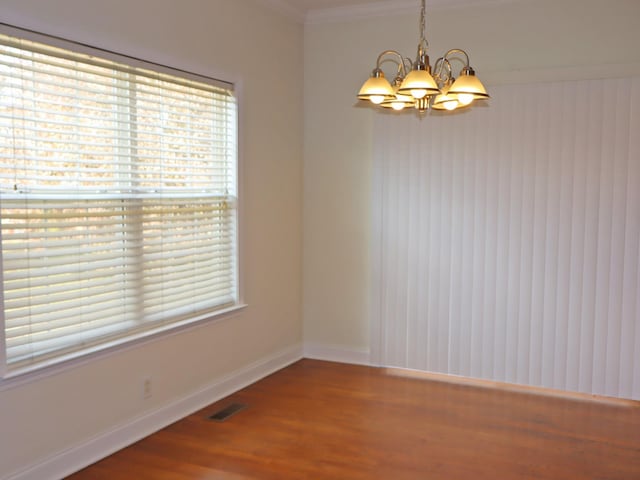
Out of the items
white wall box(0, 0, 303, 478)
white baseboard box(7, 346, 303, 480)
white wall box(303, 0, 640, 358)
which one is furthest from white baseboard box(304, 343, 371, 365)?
white baseboard box(7, 346, 303, 480)

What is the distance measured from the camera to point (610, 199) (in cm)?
426

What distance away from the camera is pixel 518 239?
179 inches

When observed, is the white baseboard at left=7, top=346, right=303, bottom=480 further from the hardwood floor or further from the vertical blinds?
the vertical blinds

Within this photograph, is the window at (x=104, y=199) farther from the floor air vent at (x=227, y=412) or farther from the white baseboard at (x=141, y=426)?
the floor air vent at (x=227, y=412)

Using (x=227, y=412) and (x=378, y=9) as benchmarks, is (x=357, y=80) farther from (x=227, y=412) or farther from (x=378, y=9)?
(x=227, y=412)

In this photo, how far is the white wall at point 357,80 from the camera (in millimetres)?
4383

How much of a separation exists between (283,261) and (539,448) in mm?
2458

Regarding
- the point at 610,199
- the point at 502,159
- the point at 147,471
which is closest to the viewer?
the point at 147,471

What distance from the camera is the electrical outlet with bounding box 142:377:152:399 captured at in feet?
11.9

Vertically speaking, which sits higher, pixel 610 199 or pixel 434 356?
pixel 610 199

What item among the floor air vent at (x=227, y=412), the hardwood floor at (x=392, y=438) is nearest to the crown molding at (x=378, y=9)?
the hardwood floor at (x=392, y=438)

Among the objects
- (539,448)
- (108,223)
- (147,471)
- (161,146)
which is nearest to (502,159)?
(539,448)

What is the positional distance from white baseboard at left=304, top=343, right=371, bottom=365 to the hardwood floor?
52cm

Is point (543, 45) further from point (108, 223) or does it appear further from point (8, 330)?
point (8, 330)
